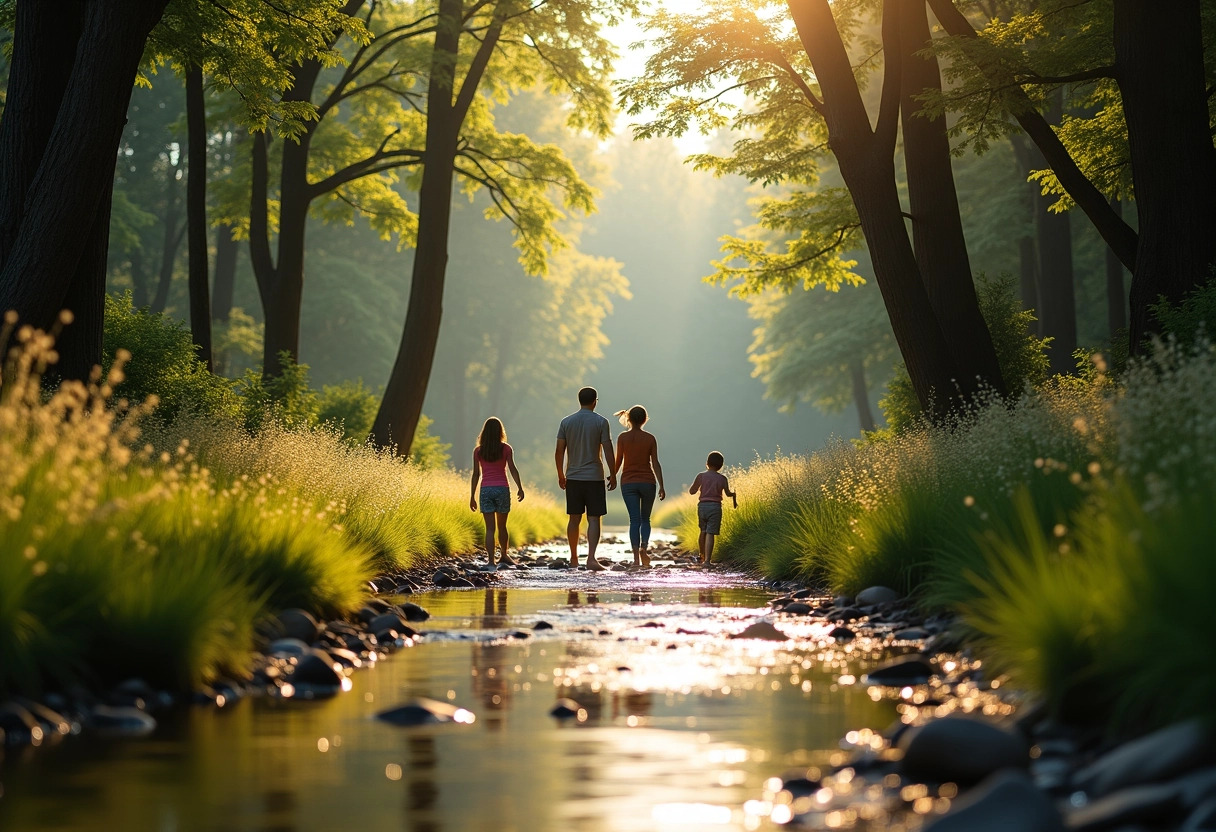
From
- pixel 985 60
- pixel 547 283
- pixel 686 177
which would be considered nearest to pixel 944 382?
pixel 985 60

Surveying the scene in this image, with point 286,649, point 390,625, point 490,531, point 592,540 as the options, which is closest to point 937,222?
point 592,540

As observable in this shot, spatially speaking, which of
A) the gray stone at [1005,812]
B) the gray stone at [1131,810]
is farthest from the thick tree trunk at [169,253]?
the gray stone at [1131,810]

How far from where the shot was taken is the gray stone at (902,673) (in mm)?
6629

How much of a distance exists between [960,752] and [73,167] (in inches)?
398

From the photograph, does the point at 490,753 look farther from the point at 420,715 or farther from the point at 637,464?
the point at 637,464

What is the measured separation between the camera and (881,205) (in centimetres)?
1480

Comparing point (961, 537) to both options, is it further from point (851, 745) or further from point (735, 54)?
point (735, 54)

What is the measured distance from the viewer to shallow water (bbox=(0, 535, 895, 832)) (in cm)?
411

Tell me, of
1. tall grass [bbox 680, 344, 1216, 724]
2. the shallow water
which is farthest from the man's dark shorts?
the shallow water

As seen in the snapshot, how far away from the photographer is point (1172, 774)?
3.93 meters

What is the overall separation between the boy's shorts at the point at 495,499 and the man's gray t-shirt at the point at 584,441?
0.96 meters

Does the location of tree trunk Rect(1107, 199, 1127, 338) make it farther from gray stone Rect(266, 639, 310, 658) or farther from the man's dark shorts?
gray stone Rect(266, 639, 310, 658)

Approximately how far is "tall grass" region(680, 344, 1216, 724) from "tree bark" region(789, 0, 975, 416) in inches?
31.9

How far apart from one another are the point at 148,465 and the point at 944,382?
30.5 feet
